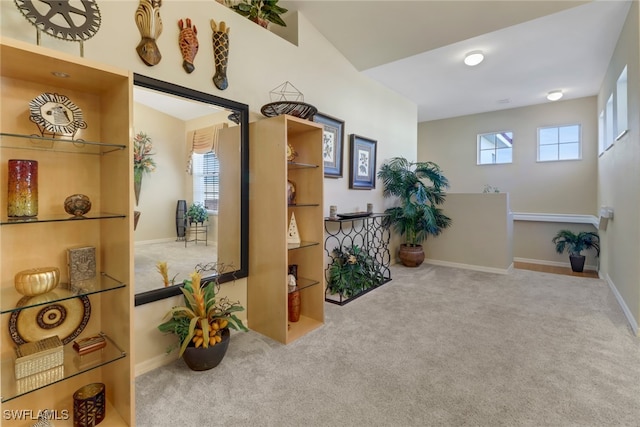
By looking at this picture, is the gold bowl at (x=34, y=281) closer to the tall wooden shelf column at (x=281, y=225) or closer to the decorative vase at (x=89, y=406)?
the decorative vase at (x=89, y=406)

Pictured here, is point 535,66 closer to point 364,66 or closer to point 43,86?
point 364,66

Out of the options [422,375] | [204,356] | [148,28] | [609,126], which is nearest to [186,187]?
[148,28]

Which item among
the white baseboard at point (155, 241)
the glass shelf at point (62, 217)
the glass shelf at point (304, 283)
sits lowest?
the glass shelf at point (304, 283)

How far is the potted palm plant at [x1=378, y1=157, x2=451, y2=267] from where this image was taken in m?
4.34

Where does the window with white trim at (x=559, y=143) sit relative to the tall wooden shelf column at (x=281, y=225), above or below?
above

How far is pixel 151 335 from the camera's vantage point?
1995mm

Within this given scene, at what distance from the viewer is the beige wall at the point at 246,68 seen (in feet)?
5.69

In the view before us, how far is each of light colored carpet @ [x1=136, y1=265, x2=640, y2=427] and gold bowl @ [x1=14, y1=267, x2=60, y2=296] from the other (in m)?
0.79

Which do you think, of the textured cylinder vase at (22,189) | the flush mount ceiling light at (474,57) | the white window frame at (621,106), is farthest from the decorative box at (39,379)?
the white window frame at (621,106)

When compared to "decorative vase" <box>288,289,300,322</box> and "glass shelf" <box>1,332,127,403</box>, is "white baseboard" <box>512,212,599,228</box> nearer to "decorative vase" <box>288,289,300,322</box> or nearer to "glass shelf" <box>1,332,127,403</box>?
"decorative vase" <box>288,289,300,322</box>

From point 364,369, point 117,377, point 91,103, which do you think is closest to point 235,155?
point 91,103

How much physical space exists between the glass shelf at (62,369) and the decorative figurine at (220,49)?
5.95ft

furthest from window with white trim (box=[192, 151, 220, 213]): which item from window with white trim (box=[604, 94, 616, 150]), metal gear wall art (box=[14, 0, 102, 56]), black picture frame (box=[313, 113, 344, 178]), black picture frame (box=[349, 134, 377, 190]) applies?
window with white trim (box=[604, 94, 616, 150])

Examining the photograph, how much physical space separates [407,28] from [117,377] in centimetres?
361
